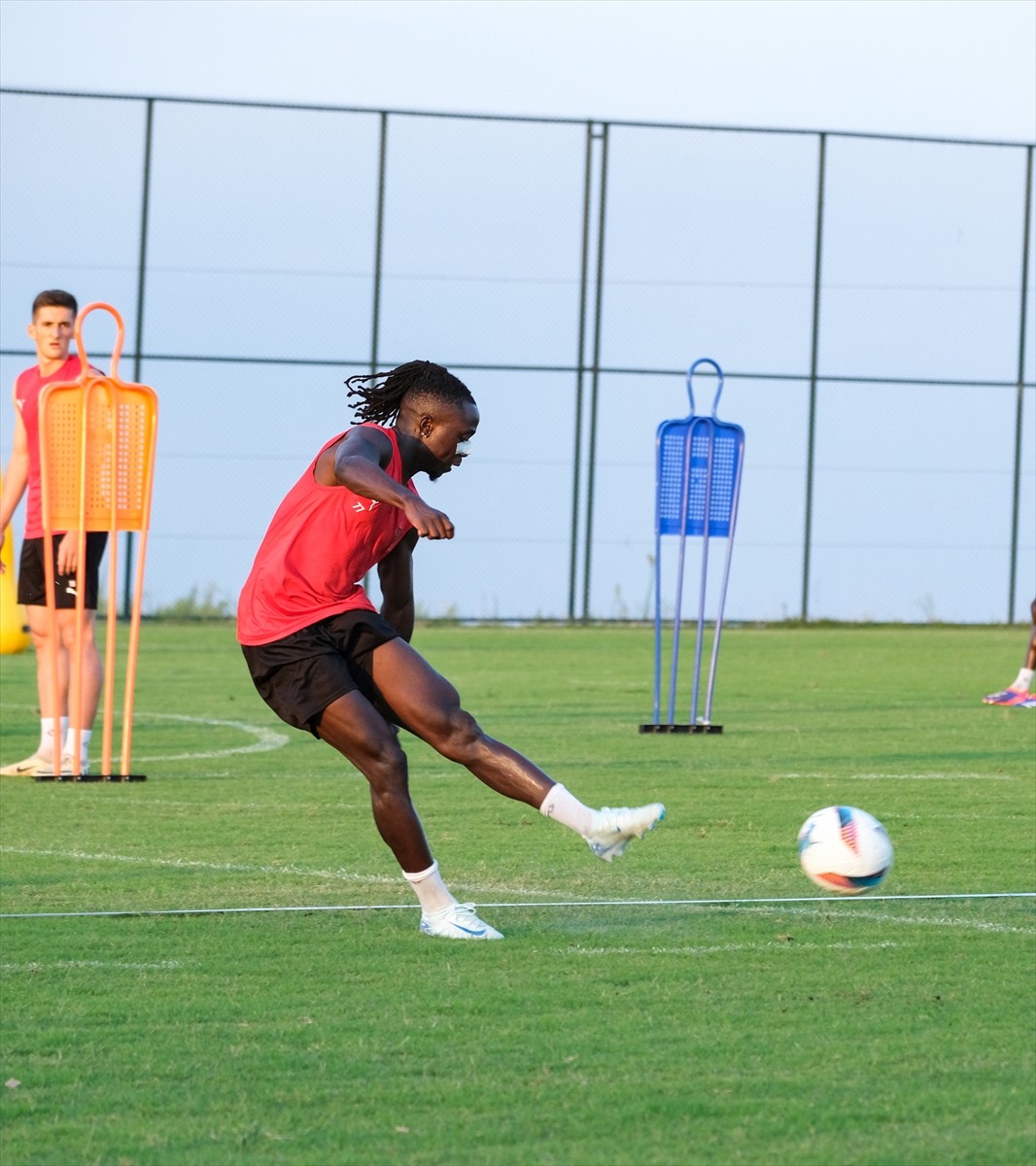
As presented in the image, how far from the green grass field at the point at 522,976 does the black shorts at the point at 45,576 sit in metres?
0.98

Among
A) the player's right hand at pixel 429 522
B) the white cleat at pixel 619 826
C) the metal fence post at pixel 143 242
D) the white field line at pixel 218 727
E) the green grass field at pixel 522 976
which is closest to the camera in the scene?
the green grass field at pixel 522 976

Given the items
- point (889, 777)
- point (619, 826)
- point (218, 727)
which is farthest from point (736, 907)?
point (218, 727)

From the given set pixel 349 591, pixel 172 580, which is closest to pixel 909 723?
pixel 349 591

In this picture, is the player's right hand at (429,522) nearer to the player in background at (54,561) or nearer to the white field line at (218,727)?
the player in background at (54,561)

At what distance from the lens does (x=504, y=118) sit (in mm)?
22891

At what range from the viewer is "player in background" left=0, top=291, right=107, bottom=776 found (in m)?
9.07

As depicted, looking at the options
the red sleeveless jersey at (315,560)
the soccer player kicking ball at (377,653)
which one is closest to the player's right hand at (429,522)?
the soccer player kicking ball at (377,653)

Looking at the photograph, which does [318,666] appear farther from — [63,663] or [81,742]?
[63,663]

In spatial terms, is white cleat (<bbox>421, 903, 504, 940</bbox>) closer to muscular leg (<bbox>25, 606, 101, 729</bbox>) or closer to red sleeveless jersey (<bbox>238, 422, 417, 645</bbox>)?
red sleeveless jersey (<bbox>238, 422, 417, 645</bbox>)

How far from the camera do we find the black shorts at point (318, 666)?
5.49 meters

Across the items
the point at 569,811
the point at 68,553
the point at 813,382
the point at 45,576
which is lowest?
the point at 569,811

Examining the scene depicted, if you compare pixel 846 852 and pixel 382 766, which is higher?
pixel 382 766

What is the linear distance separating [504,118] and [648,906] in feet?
59.7

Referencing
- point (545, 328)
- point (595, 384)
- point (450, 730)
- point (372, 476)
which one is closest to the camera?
point (372, 476)
